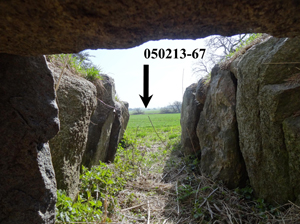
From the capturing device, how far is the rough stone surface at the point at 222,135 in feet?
11.2

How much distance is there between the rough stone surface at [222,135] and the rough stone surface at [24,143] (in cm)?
297

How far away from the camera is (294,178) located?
235cm

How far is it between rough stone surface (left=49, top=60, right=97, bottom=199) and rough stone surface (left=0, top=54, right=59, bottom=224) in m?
1.04

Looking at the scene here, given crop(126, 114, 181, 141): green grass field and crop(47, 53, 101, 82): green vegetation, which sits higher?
crop(47, 53, 101, 82): green vegetation

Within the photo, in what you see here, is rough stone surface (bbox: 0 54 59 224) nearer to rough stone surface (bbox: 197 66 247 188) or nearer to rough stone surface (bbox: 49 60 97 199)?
rough stone surface (bbox: 49 60 97 199)

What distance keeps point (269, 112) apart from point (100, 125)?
10.7 ft

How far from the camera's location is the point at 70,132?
2623 millimetres

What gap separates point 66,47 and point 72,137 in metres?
1.81

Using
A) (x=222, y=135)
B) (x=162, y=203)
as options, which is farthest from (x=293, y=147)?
(x=162, y=203)

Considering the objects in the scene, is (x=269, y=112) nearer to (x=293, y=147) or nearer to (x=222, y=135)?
(x=293, y=147)

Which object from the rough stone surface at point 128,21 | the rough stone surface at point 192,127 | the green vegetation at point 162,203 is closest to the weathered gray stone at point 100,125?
the green vegetation at point 162,203

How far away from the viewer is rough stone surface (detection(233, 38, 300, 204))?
7.90 ft

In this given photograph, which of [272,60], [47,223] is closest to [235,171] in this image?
[272,60]

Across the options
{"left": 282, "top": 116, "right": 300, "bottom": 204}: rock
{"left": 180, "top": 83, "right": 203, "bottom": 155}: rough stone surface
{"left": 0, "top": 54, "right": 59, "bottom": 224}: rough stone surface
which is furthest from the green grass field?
{"left": 0, "top": 54, "right": 59, "bottom": 224}: rough stone surface
